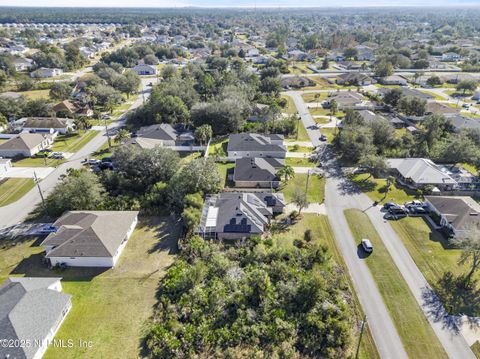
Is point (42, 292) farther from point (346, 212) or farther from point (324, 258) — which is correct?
point (346, 212)

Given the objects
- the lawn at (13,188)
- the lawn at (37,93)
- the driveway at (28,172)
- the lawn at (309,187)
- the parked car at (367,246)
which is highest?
the parked car at (367,246)

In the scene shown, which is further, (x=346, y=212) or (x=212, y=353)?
(x=346, y=212)

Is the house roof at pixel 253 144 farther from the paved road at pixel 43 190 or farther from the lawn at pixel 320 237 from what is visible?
the paved road at pixel 43 190

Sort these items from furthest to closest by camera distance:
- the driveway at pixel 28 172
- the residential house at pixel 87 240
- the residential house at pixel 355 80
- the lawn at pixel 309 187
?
the residential house at pixel 355 80 < the driveway at pixel 28 172 < the lawn at pixel 309 187 < the residential house at pixel 87 240

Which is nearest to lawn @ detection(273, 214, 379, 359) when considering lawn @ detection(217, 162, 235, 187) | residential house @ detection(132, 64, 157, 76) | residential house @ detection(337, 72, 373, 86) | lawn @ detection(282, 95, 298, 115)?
lawn @ detection(217, 162, 235, 187)

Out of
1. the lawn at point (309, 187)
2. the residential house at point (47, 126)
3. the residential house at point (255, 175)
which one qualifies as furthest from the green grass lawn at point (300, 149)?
the residential house at point (47, 126)

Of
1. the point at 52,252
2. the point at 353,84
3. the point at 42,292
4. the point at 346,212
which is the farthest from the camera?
the point at 353,84

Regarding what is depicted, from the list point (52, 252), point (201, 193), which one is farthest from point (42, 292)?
point (201, 193)
